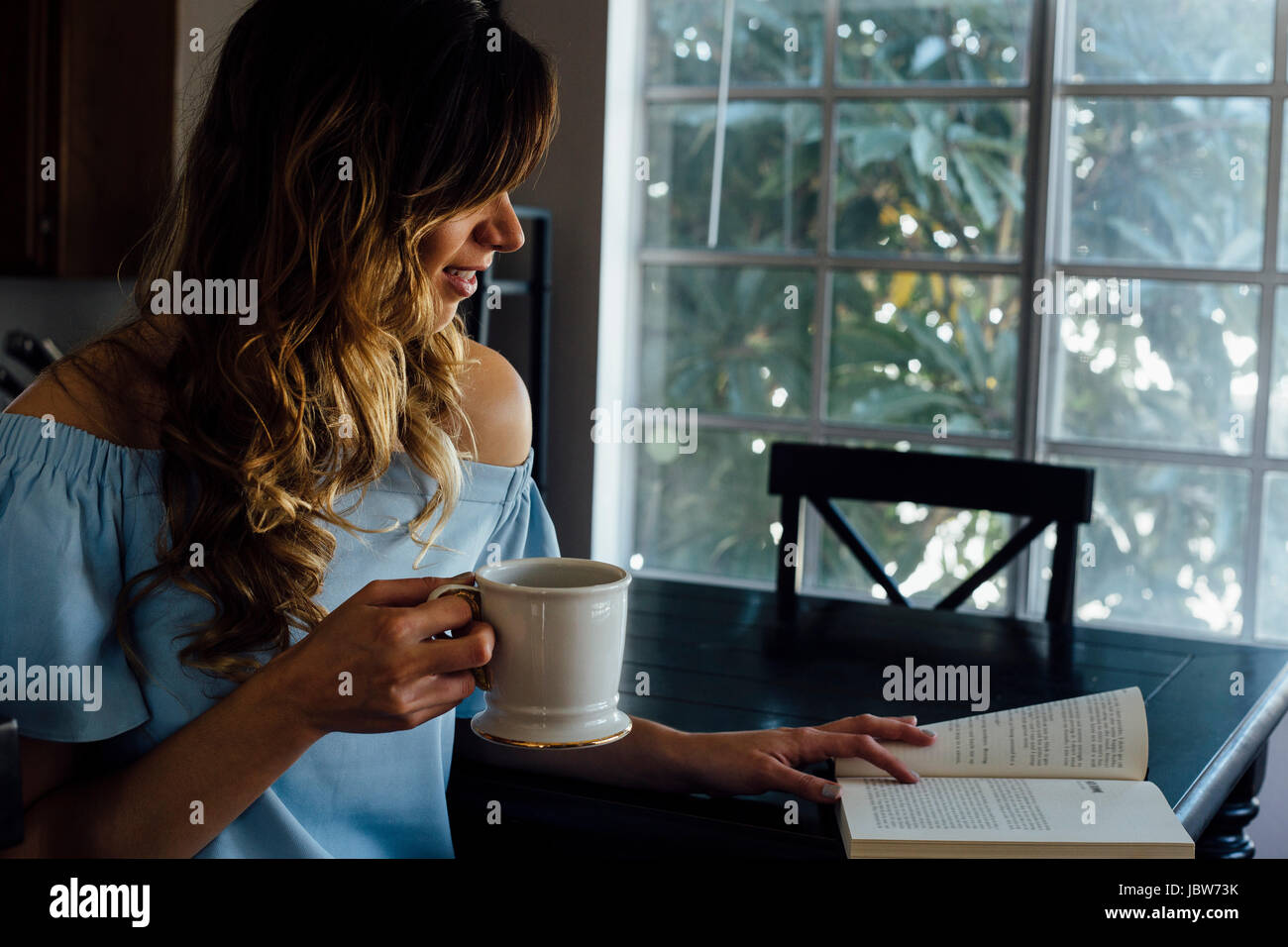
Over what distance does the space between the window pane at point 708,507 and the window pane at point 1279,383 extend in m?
1.02

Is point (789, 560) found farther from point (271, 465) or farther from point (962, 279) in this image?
point (962, 279)

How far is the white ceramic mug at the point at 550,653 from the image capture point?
707mm

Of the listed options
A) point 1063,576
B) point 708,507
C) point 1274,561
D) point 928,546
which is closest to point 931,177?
point 928,546

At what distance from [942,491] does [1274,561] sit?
114 cm

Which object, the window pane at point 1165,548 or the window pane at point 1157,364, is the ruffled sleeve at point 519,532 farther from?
the window pane at point 1157,364

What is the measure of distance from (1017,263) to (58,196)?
2.21 m

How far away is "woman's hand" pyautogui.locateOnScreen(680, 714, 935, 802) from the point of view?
924 mm

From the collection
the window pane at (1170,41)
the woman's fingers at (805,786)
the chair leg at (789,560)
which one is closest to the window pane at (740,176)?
the window pane at (1170,41)

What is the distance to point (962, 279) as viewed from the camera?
284cm

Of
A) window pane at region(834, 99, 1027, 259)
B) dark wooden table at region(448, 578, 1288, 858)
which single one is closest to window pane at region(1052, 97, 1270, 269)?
window pane at region(834, 99, 1027, 259)

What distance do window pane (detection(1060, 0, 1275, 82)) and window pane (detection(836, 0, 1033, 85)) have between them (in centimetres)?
12

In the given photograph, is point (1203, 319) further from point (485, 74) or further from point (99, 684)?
point (99, 684)

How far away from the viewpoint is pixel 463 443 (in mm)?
1111
